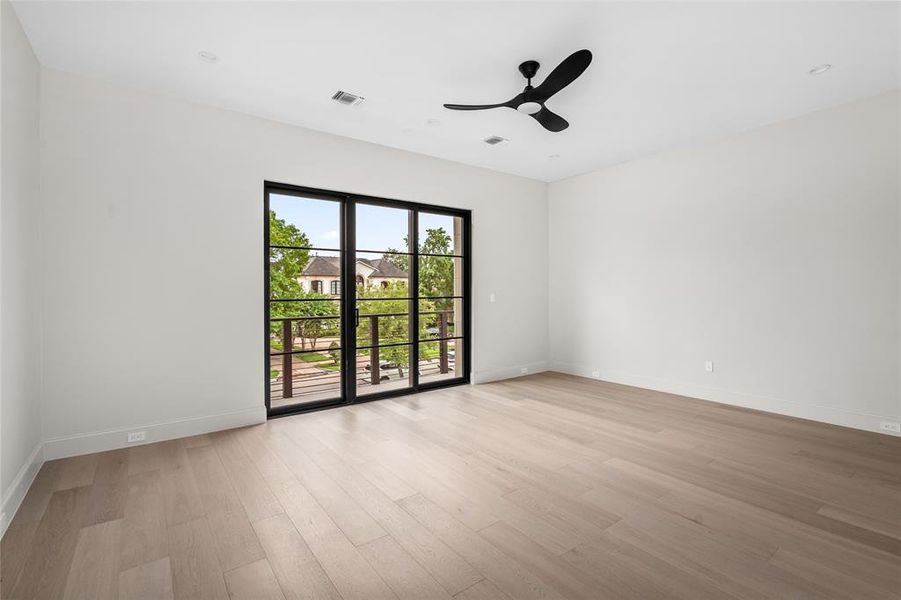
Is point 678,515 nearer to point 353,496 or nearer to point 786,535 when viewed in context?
point 786,535

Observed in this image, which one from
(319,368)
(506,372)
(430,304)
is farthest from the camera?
(506,372)

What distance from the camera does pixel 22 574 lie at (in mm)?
1932

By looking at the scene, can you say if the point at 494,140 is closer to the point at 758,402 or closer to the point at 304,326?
the point at 304,326

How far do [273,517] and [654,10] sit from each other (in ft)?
12.6

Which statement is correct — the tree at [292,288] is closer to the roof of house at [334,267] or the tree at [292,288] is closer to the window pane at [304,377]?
the roof of house at [334,267]

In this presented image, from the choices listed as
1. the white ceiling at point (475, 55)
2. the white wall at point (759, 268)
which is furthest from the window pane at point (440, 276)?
the white wall at point (759, 268)

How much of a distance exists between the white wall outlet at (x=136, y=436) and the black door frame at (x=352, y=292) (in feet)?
3.39

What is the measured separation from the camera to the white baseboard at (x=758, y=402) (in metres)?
3.89

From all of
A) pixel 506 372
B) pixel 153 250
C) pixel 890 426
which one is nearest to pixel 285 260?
pixel 153 250

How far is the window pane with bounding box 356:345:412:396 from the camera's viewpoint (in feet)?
16.6

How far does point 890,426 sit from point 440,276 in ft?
15.5

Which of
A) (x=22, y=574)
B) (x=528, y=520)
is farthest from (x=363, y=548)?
(x=22, y=574)

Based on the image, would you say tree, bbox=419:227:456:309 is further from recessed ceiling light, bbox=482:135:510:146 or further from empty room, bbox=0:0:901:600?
recessed ceiling light, bbox=482:135:510:146

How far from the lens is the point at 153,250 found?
363cm
